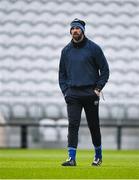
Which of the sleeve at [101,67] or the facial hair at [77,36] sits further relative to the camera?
the sleeve at [101,67]

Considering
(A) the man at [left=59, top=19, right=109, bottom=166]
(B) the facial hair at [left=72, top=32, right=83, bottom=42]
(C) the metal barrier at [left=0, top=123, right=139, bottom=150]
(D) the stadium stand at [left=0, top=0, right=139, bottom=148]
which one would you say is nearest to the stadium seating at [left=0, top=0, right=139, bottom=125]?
(D) the stadium stand at [left=0, top=0, right=139, bottom=148]

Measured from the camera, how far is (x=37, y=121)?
59.3 feet

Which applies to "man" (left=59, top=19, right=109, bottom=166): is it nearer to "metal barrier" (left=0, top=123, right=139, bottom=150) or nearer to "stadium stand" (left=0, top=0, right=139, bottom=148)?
"metal barrier" (left=0, top=123, right=139, bottom=150)

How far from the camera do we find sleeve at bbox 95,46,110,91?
866 centimetres

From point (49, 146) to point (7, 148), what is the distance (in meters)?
0.98

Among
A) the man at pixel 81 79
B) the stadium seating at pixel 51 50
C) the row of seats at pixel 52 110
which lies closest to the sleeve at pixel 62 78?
the man at pixel 81 79

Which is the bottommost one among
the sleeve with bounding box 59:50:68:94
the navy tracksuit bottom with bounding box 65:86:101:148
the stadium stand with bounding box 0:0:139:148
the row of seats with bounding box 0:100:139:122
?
the navy tracksuit bottom with bounding box 65:86:101:148

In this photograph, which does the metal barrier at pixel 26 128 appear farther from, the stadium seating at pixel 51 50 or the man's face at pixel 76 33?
the man's face at pixel 76 33

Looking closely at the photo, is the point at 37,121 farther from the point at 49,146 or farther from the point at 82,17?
the point at 82,17

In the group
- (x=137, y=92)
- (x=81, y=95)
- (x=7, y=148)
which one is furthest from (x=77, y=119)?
(x=137, y=92)

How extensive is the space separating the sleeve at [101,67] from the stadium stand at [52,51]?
377 inches

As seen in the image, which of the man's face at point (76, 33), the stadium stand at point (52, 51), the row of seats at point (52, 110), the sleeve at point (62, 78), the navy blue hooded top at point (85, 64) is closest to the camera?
the man's face at point (76, 33)

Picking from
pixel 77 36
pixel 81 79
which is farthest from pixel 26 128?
pixel 77 36

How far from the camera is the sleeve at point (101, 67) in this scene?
28.4 feet
